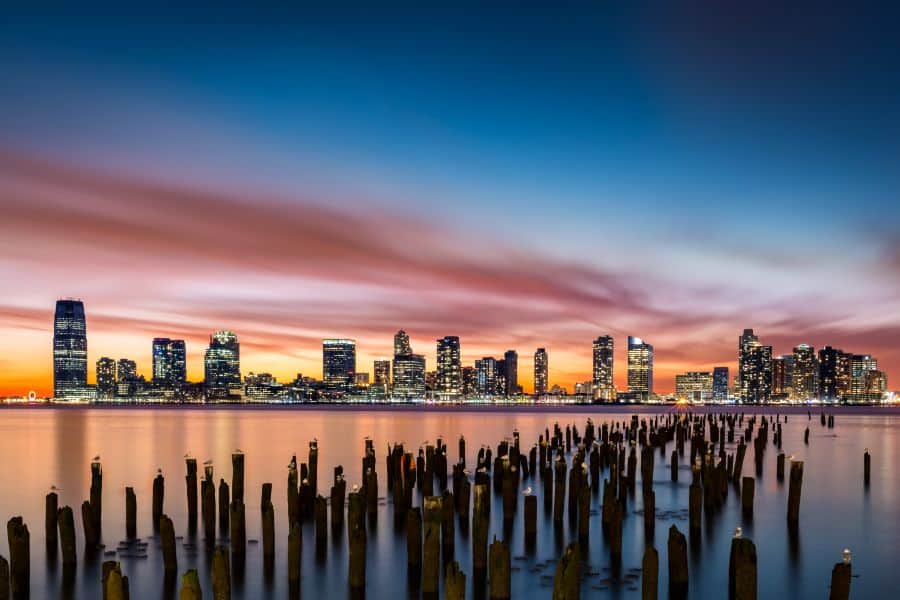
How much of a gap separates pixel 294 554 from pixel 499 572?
158 inches

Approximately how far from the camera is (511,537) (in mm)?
20859

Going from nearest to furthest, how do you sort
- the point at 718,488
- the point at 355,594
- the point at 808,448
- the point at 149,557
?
the point at 355,594
the point at 149,557
the point at 718,488
the point at 808,448

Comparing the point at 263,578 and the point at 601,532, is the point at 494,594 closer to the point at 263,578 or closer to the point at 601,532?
the point at 263,578

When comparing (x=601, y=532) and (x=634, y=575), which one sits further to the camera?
(x=601, y=532)

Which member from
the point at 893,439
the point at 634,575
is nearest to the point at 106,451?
the point at 634,575

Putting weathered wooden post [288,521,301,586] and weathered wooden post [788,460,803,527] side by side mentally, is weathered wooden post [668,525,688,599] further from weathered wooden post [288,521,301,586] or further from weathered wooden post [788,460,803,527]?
weathered wooden post [788,460,803,527]

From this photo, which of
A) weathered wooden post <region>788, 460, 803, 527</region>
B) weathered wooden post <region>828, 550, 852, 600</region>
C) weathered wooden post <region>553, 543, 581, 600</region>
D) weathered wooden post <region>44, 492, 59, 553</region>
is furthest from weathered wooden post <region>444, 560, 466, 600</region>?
weathered wooden post <region>788, 460, 803, 527</region>

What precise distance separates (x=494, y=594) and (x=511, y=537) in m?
7.24

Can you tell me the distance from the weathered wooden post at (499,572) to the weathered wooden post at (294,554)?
3706 mm

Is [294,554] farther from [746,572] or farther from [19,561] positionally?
[746,572]

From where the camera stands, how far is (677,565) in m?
14.7

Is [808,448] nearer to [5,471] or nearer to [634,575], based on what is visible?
[634,575]

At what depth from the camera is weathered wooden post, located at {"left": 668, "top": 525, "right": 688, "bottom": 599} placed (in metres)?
14.1

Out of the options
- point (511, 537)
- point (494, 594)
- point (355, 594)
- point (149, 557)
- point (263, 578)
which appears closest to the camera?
point (494, 594)
